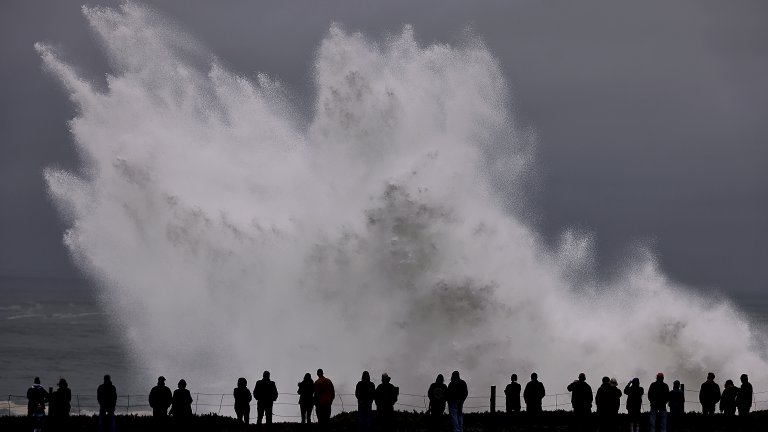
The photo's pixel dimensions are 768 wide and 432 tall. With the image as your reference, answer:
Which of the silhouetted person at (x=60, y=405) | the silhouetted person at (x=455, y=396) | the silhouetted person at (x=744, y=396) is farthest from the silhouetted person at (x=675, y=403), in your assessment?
the silhouetted person at (x=60, y=405)

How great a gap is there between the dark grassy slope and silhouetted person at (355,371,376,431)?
5.28ft

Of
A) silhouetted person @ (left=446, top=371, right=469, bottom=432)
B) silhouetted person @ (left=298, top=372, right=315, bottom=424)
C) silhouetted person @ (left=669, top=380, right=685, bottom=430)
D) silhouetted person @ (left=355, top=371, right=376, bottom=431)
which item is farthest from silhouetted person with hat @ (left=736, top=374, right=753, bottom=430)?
silhouetted person @ (left=298, top=372, right=315, bottom=424)

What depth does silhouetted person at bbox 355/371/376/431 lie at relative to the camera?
2514 cm

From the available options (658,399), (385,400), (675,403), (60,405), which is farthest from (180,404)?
(675,403)

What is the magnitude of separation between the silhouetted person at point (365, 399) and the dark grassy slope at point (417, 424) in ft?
5.28

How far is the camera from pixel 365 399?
25219mm

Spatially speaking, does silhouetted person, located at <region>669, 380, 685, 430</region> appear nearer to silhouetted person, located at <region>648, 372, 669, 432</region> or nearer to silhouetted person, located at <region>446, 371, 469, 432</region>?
silhouetted person, located at <region>648, 372, 669, 432</region>

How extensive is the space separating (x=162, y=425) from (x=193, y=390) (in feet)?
128

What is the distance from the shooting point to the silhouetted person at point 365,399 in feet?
82.5

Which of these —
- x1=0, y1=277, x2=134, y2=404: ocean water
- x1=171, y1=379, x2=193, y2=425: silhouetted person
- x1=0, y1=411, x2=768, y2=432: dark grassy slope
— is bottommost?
x1=0, y1=411, x2=768, y2=432: dark grassy slope

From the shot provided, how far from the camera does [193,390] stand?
6316 centimetres

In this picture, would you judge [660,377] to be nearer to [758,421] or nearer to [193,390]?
[758,421]

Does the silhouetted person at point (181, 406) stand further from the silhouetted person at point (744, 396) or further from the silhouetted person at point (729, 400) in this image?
the silhouetted person at point (744, 396)

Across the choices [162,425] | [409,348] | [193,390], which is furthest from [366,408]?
[193,390]
